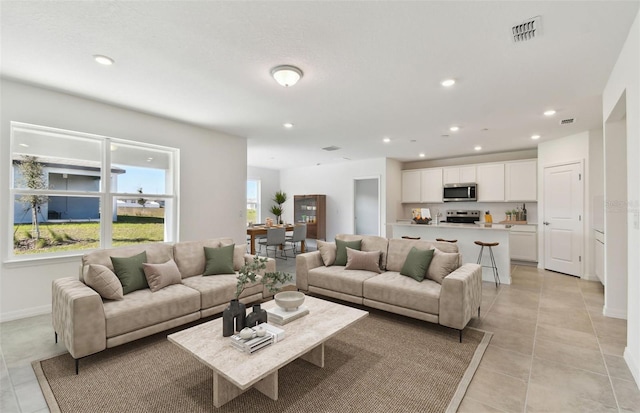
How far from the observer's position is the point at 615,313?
3.26 meters

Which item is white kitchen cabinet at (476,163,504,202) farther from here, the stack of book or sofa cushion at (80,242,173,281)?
sofa cushion at (80,242,173,281)

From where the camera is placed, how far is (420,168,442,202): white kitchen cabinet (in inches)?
295

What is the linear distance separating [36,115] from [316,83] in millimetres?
3236

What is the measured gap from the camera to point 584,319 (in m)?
3.21

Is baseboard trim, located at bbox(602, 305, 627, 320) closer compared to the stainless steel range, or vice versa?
baseboard trim, located at bbox(602, 305, 627, 320)

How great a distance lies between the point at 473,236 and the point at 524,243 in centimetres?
199

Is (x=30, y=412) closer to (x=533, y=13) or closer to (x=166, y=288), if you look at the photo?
(x=166, y=288)

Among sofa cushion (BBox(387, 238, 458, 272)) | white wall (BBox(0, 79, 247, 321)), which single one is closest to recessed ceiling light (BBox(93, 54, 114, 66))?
white wall (BBox(0, 79, 247, 321))

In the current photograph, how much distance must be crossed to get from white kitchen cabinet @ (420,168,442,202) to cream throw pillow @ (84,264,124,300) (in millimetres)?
7008

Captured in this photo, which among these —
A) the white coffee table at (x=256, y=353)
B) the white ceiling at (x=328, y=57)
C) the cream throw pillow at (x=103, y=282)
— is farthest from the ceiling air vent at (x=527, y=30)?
the cream throw pillow at (x=103, y=282)

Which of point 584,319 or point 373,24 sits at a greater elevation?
point 373,24

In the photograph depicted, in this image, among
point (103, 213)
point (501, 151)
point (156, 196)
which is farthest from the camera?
point (501, 151)

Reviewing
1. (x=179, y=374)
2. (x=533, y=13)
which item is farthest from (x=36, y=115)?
(x=533, y=13)

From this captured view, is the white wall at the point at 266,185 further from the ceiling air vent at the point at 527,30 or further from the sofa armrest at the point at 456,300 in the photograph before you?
the ceiling air vent at the point at 527,30
